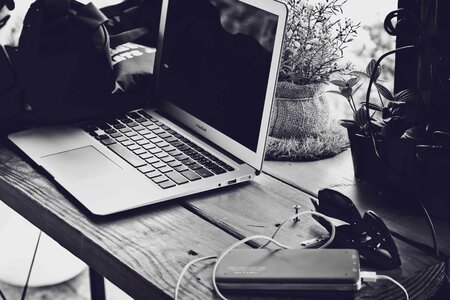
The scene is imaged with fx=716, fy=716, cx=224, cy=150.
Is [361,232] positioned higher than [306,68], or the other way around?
[306,68]

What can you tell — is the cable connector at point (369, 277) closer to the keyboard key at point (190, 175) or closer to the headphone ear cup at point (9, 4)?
the keyboard key at point (190, 175)

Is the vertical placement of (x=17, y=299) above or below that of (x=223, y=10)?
below

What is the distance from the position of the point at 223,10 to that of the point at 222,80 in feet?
0.39

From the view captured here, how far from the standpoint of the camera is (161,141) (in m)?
1.26

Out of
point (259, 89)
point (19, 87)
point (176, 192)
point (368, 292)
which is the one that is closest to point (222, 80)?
point (259, 89)

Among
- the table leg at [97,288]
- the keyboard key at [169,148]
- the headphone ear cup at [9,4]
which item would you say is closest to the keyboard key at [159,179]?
the keyboard key at [169,148]

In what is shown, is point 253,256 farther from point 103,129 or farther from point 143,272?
point 103,129

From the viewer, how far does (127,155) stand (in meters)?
1.21

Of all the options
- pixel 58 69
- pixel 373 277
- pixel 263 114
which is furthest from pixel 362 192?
pixel 58 69

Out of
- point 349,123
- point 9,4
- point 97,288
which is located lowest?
point 97,288

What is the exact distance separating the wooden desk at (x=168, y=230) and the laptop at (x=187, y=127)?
0.08 ft

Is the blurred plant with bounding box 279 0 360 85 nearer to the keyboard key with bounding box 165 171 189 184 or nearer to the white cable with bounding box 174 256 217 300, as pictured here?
the keyboard key with bounding box 165 171 189 184

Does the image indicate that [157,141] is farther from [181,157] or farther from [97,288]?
Answer: [97,288]

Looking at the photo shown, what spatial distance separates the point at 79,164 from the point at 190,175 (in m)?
0.19
